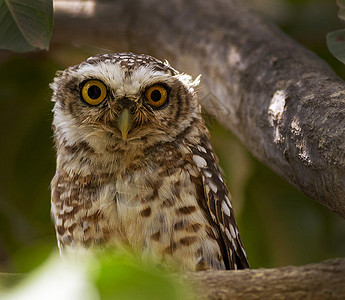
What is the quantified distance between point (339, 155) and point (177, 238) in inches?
31.9

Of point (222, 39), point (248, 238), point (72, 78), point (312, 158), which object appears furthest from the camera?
point (248, 238)

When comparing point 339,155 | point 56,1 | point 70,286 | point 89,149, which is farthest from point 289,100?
point 56,1

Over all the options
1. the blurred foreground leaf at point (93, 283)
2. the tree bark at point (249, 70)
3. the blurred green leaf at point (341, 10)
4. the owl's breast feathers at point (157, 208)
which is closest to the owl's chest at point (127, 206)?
the owl's breast feathers at point (157, 208)

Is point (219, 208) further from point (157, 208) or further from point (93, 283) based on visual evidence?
point (93, 283)

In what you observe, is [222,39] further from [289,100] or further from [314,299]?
[314,299]

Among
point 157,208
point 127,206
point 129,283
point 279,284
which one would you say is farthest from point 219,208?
point 129,283

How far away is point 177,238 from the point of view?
7.97 ft

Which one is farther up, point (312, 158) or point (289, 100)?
point (289, 100)

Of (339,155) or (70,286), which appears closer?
(70,286)

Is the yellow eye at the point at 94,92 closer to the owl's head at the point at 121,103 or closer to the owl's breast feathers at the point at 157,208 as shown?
the owl's head at the point at 121,103

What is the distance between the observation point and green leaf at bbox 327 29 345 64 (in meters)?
2.20

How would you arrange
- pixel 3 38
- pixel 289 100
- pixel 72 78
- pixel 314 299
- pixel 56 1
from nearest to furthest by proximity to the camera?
pixel 314 299
pixel 3 38
pixel 289 100
pixel 72 78
pixel 56 1

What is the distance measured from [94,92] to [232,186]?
142 cm

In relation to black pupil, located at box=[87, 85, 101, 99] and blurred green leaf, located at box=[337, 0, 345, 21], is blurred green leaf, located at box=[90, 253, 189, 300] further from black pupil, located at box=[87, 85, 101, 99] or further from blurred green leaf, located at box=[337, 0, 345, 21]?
black pupil, located at box=[87, 85, 101, 99]
